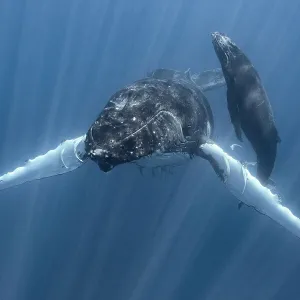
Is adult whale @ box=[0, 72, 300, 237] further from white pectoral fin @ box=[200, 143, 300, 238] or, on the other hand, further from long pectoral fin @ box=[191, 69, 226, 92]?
long pectoral fin @ box=[191, 69, 226, 92]

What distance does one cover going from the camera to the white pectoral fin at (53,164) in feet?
29.5

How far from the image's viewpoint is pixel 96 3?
31.6 meters

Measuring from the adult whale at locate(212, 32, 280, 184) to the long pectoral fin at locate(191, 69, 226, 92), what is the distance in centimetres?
551

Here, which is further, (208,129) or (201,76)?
(201,76)

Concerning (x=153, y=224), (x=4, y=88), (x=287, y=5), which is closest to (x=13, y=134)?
(x=4, y=88)

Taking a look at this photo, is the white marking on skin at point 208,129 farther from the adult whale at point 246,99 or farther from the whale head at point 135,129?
the whale head at point 135,129

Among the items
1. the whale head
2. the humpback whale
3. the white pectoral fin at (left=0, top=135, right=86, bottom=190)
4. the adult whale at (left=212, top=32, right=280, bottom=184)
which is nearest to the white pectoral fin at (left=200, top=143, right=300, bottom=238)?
the adult whale at (left=212, top=32, right=280, bottom=184)

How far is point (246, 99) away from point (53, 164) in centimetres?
479

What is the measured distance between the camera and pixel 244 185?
8.66 m

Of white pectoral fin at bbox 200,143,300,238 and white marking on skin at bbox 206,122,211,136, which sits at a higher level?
white marking on skin at bbox 206,122,211,136

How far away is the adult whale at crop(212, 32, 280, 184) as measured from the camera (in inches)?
316

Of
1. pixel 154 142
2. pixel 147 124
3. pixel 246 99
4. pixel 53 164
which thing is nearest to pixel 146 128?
pixel 147 124

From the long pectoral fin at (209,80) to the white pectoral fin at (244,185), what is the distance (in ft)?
18.6

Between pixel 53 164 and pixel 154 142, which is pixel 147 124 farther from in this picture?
pixel 53 164
